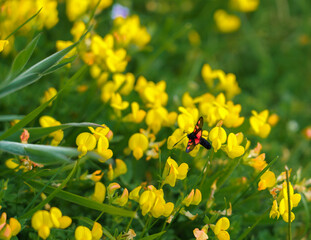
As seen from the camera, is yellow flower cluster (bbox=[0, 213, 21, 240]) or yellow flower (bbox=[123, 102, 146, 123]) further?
yellow flower (bbox=[123, 102, 146, 123])

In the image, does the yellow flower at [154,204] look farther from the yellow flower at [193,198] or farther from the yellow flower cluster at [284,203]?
the yellow flower cluster at [284,203]

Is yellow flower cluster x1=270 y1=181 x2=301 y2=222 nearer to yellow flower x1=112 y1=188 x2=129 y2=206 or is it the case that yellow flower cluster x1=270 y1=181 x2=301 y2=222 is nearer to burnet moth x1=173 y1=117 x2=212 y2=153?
burnet moth x1=173 y1=117 x2=212 y2=153

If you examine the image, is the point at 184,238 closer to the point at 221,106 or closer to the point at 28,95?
the point at 221,106

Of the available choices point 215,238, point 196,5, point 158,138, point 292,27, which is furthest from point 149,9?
point 215,238

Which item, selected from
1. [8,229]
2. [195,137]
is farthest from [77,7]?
[8,229]

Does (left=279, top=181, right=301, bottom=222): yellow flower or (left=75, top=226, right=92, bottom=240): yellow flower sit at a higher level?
(left=75, top=226, right=92, bottom=240): yellow flower

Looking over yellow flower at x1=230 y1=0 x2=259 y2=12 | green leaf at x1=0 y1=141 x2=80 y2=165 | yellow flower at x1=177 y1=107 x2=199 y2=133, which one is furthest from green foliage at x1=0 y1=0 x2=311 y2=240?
yellow flower at x1=230 y1=0 x2=259 y2=12

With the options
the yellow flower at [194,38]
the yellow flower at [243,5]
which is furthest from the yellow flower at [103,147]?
the yellow flower at [243,5]
